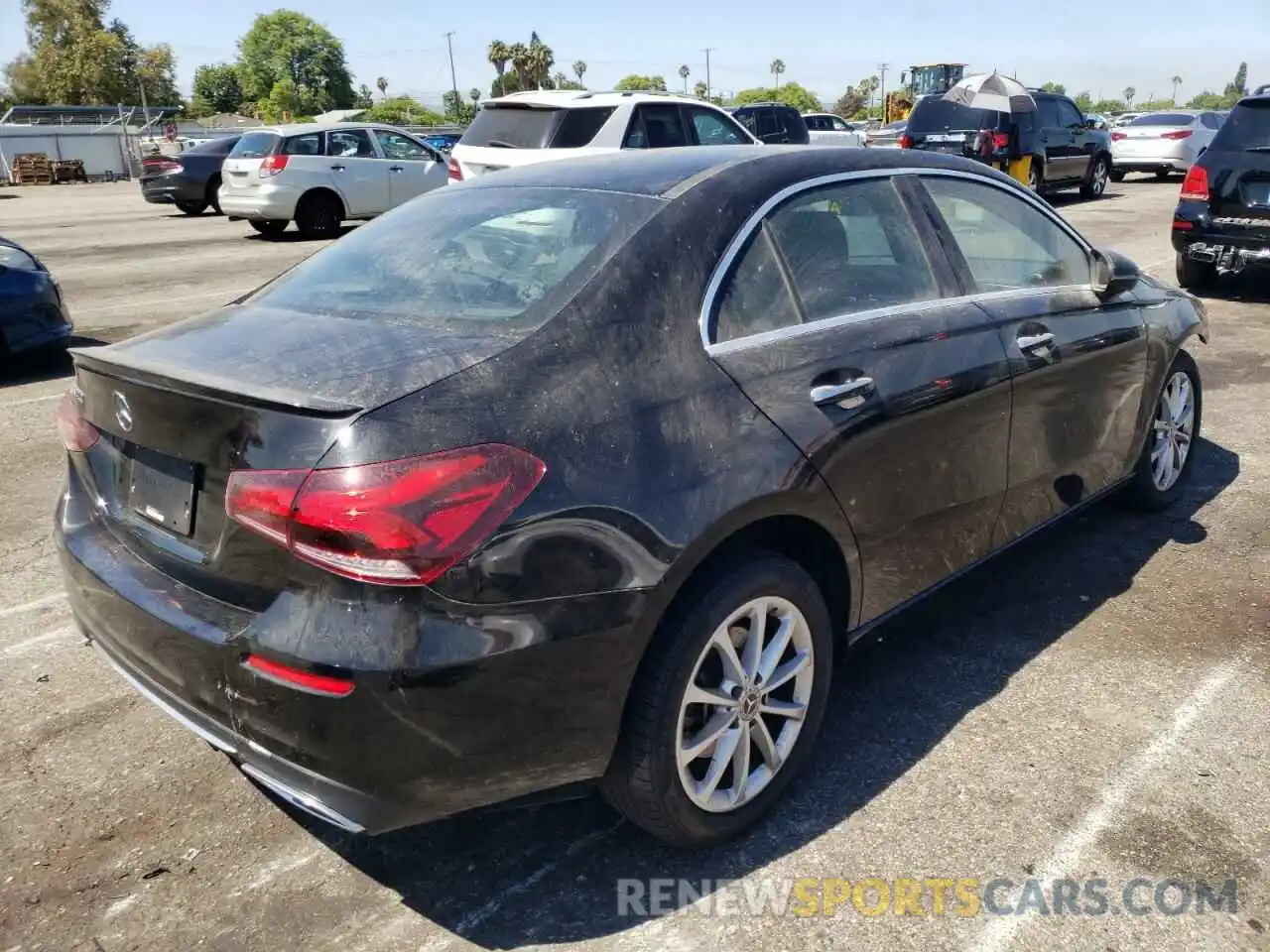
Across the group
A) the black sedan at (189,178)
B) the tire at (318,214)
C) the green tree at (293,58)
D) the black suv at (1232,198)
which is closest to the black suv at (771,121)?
the tire at (318,214)

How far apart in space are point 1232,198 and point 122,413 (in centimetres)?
976

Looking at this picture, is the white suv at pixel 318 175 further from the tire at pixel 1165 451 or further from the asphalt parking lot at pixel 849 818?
the tire at pixel 1165 451

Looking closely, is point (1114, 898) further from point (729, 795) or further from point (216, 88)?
point (216, 88)

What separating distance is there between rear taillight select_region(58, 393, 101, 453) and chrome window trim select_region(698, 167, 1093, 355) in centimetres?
159

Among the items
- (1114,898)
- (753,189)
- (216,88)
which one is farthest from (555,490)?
(216,88)

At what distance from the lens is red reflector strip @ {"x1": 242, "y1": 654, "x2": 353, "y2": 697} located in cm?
215

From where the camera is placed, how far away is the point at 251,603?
231cm

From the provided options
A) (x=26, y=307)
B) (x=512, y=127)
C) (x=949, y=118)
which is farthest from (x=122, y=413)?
(x=949, y=118)

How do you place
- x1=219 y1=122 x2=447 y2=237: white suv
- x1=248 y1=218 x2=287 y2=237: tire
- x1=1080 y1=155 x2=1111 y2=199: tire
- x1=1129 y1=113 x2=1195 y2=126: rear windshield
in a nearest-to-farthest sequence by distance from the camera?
1. x1=219 y1=122 x2=447 y2=237: white suv
2. x1=248 y1=218 x2=287 y2=237: tire
3. x1=1080 y1=155 x2=1111 y2=199: tire
4. x1=1129 y1=113 x2=1195 y2=126: rear windshield

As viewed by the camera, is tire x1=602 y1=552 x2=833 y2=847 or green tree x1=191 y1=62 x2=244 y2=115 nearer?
tire x1=602 y1=552 x2=833 y2=847

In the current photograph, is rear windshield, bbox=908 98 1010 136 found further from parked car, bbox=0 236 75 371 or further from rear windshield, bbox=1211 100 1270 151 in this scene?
parked car, bbox=0 236 75 371

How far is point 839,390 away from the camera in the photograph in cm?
290

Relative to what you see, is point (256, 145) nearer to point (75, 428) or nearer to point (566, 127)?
point (566, 127)

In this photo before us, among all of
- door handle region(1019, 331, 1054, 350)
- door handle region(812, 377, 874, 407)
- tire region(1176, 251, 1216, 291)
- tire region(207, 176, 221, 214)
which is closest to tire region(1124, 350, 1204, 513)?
door handle region(1019, 331, 1054, 350)
